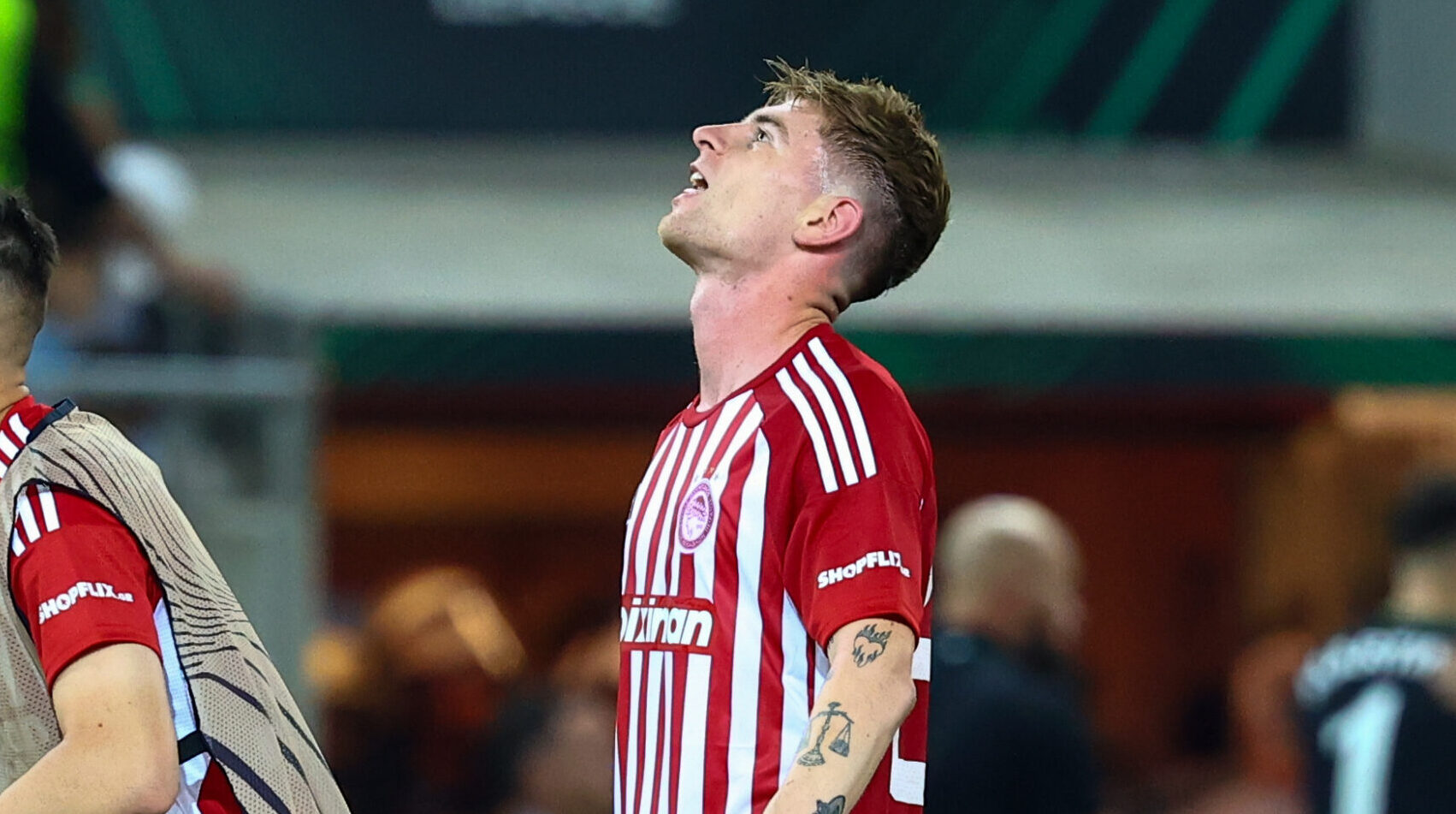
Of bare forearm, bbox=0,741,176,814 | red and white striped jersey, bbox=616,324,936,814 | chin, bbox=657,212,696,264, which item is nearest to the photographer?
bare forearm, bbox=0,741,176,814

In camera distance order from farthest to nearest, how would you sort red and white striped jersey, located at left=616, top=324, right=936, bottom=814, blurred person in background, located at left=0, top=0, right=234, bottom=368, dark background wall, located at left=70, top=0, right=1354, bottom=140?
dark background wall, located at left=70, top=0, right=1354, bottom=140 → blurred person in background, located at left=0, top=0, right=234, bottom=368 → red and white striped jersey, located at left=616, top=324, right=936, bottom=814

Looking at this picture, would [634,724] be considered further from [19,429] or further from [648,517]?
[19,429]

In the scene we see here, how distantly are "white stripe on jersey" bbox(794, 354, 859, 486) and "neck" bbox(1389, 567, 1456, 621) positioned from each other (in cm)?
302

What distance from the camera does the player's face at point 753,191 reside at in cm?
348

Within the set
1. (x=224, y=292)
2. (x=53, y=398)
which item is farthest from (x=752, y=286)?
(x=224, y=292)

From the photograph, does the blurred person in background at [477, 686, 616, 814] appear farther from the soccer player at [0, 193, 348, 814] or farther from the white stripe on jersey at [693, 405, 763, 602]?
the white stripe on jersey at [693, 405, 763, 602]

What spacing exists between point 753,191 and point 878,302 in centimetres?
577

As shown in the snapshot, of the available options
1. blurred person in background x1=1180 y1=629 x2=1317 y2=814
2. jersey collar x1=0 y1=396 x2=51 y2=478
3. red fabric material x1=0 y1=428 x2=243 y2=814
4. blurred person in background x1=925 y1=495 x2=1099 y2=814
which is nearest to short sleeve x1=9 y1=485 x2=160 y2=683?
red fabric material x1=0 y1=428 x2=243 y2=814

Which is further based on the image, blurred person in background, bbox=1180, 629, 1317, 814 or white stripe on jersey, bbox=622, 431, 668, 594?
blurred person in background, bbox=1180, 629, 1317, 814

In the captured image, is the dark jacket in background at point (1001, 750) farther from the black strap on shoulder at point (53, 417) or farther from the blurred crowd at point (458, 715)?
the black strap on shoulder at point (53, 417)

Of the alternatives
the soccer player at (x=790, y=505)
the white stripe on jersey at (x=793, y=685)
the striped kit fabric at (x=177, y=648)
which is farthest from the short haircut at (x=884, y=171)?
the striped kit fabric at (x=177, y=648)

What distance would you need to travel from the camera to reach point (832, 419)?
328 centimetres

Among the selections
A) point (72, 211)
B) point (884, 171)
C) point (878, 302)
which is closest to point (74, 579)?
point (884, 171)

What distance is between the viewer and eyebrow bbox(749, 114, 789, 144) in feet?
11.6
